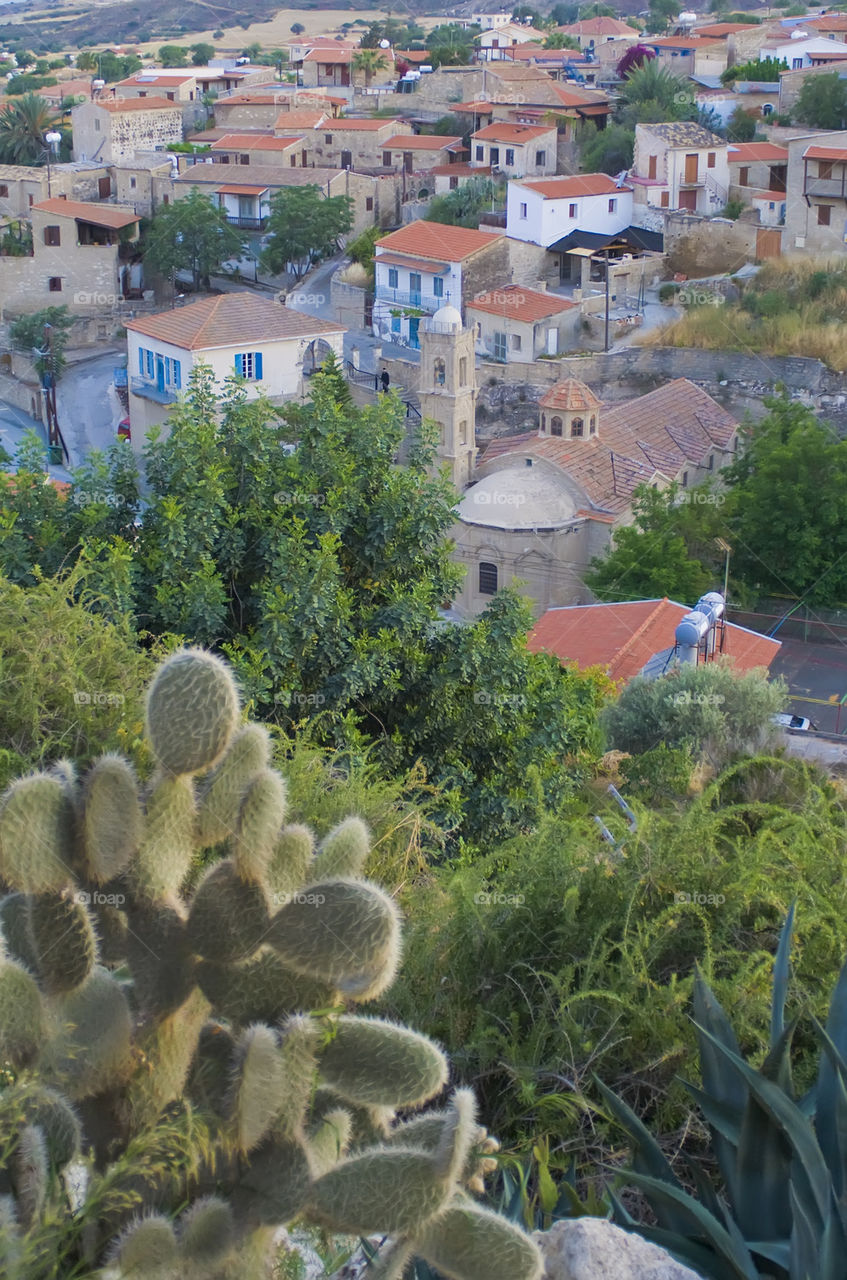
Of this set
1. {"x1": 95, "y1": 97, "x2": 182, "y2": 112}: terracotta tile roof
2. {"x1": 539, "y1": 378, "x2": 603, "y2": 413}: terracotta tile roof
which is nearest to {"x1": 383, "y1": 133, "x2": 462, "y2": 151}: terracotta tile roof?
{"x1": 95, "y1": 97, "x2": 182, "y2": 112}: terracotta tile roof

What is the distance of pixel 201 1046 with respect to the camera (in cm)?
351

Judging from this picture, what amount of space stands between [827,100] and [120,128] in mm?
29506

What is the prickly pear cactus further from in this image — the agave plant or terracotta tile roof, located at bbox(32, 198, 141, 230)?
terracotta tile roof, located at bbox(32, 198, 141, 230)

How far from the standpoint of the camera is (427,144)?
178ft

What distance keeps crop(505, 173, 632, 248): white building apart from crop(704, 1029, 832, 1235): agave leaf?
41.4m

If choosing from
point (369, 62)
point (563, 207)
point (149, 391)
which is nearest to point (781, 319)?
point (563, 207)

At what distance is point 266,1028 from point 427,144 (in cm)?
5505

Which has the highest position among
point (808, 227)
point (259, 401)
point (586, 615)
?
point (259, 401)

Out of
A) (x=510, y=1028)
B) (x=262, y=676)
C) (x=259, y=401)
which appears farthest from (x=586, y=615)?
(x=510, y=1028)

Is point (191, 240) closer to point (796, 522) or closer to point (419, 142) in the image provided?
point (419, 142)

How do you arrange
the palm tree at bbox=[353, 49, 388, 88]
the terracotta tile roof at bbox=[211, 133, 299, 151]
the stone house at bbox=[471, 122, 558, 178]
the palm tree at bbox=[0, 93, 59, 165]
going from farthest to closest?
the palm tree at bbox=[353, 49, 388, 88]
the palm tree at bbox=[0, 93, 59, 165]
the terracotta tile roof at bbox=[211, 133, 299, 151]
the stone house at bbox=[471, 122, 558, 178]

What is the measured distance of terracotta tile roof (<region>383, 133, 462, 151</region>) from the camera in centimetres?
5400

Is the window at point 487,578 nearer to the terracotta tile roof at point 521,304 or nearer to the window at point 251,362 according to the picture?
the window at point 251,362

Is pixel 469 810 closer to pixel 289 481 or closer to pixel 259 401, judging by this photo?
pixel 289 481
